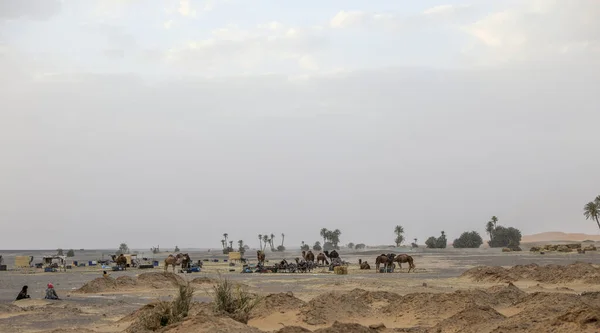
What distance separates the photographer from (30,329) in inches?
802

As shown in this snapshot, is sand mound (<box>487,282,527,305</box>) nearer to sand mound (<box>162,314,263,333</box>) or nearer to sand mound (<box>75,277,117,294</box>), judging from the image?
sand mound (<box>162,314,263,333</box>)

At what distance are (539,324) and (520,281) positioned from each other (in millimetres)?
23731

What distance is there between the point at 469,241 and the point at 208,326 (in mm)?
142576

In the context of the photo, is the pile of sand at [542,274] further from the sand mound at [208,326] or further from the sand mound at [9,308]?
the sand mound at [9,308]

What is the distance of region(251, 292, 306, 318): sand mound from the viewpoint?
21241 millimetres

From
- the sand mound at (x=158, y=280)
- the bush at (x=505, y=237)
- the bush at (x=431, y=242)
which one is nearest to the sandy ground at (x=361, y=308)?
the sand mound at (x=158, y=280)

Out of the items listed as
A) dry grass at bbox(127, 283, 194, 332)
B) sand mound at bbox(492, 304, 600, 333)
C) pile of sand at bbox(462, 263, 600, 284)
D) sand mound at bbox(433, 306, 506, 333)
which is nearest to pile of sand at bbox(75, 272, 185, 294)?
dry grass at bbox(127, 283, 194, 332)

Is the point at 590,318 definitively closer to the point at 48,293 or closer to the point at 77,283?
the point at 48,293

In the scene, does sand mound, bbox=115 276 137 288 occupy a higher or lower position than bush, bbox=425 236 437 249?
lower

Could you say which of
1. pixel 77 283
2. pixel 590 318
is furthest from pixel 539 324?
pixel 77 283

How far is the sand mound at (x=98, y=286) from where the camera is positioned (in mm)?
34188

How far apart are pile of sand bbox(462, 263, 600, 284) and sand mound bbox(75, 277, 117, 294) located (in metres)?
21.8

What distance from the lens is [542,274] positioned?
121 ft

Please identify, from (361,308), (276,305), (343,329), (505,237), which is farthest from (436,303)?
(505,237)
